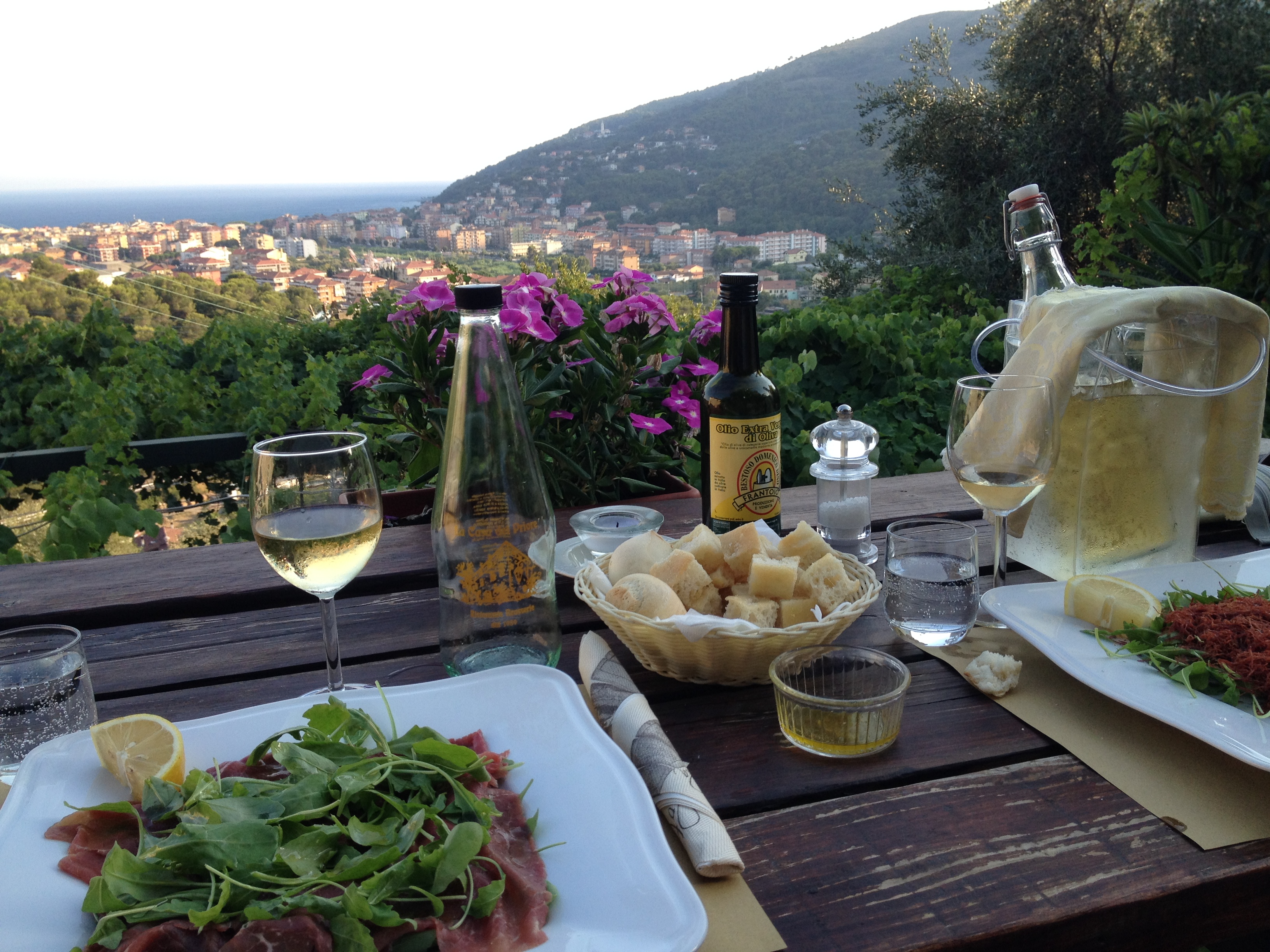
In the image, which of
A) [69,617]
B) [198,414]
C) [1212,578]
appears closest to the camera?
[1212,578]

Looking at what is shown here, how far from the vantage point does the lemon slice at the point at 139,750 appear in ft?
2.55

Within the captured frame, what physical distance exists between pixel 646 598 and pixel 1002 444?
51 cm

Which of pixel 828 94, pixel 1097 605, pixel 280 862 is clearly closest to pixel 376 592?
pixel 280 862

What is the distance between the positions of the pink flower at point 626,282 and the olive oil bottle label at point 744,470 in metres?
0.66

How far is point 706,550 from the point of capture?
1.08 meters

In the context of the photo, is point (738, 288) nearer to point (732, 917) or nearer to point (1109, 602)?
point (1109, 602)

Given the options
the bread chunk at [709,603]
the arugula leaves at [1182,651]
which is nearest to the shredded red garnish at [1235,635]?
the arugula leaves at [1182,651]

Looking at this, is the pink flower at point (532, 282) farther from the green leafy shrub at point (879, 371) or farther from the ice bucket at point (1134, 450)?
the green leafy shrub at point (879, 371)

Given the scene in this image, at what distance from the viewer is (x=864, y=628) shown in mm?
1180

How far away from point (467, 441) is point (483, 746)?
0.38 m

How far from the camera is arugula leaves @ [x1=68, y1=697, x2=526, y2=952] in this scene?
586 mm

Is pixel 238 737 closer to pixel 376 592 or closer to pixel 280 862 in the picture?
pixel 280 862

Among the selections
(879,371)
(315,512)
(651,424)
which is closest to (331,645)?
(315,512)

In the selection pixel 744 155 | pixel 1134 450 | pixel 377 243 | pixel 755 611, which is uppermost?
pixel 744 155
